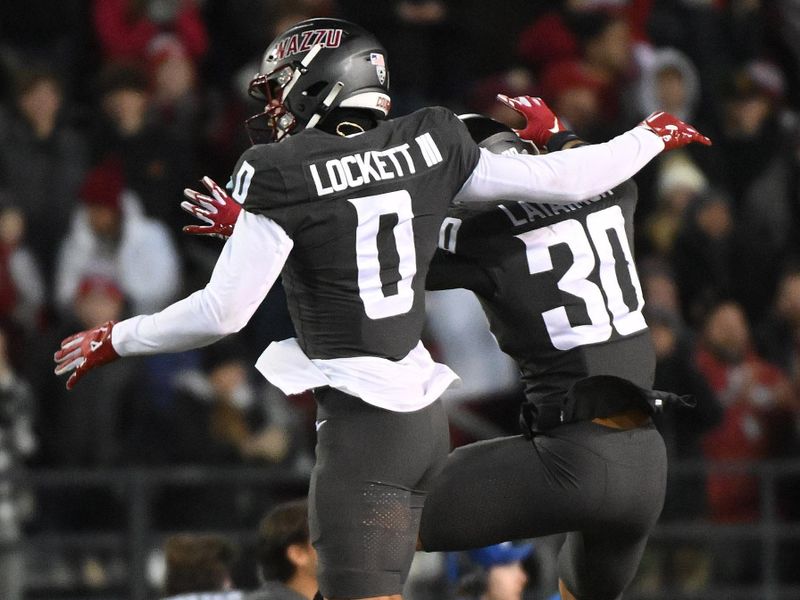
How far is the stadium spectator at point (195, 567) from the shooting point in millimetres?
5672

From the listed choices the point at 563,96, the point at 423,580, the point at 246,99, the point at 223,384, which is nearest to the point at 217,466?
the point at 223,384

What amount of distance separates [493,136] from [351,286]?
884mm

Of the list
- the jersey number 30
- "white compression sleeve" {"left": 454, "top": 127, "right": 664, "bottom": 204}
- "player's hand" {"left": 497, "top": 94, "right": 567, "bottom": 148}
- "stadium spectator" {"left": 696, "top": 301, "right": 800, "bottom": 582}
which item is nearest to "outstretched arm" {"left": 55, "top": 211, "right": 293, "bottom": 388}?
"white compression sleeve" {"left": 454, "top": 127, "right": 664, "bottom": 204}

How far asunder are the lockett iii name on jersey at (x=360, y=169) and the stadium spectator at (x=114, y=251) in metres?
3.97

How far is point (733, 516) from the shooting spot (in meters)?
8.56

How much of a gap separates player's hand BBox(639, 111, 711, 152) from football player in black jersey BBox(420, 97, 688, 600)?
8.0 inches

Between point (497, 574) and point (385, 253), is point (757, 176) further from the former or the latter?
point (385, 253)

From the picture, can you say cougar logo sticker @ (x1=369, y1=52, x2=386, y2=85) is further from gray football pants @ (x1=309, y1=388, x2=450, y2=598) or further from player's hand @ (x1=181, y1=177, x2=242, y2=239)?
→ gray football pants @ (x1=309, y1=388, x2=450, y2=598)

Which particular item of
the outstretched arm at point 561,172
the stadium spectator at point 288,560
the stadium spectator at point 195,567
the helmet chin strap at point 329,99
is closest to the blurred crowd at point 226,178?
the stadium spectator at point 195,567

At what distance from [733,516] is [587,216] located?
13.2ft

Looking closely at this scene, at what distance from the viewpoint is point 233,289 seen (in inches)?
169

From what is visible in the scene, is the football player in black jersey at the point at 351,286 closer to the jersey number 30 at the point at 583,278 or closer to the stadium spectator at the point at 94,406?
the jersey number 30 at the point at 583,278

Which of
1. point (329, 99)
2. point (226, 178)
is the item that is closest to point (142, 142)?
point (226, 178)

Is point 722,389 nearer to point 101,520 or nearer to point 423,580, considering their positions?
point 423,580
